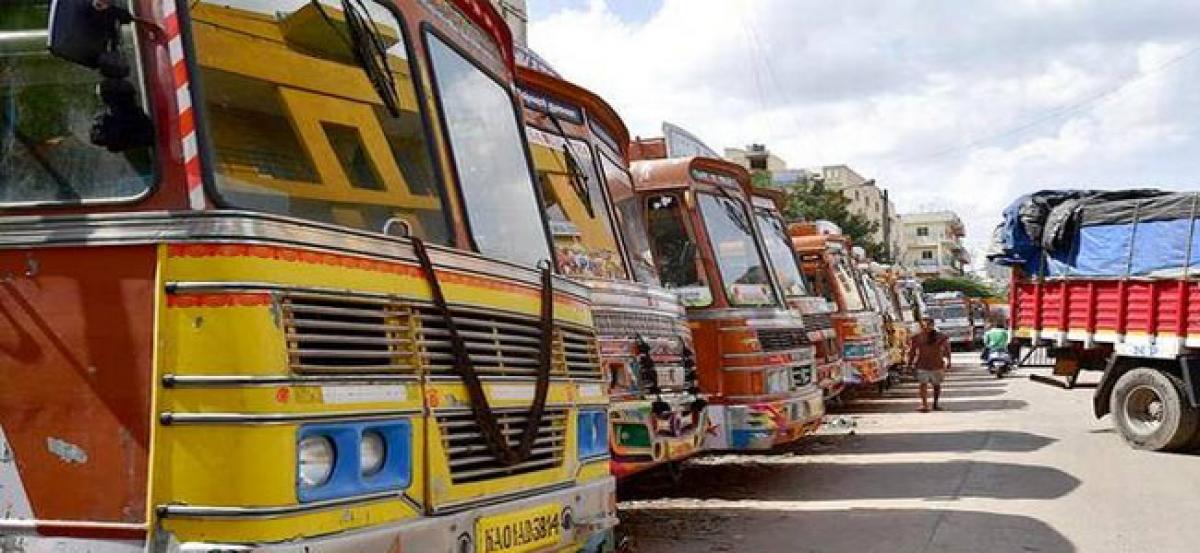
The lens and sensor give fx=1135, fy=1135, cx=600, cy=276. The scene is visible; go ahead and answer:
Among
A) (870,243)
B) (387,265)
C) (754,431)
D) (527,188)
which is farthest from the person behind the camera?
(870,243)

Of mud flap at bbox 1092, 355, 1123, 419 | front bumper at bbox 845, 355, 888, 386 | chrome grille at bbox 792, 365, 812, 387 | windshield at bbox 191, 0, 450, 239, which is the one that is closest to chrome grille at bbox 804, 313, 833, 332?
chrome grille at bbox 792, 365, 812, 387

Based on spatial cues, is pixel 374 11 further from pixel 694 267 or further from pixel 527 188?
pixel 694 267

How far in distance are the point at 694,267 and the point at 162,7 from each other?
254 inches

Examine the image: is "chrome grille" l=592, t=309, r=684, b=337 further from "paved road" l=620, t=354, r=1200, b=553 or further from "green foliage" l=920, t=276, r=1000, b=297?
"green foliage" l=920, t=276, r=1000, b=297

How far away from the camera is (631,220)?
8773mm

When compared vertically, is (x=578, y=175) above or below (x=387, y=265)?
above

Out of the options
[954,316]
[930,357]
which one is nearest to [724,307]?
[930,357]

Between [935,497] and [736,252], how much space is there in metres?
2.58

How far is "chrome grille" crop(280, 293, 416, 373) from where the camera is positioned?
309cm

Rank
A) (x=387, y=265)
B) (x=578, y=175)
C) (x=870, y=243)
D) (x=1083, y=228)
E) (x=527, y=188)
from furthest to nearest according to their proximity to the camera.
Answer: (x=870, y=243) → (x=1083, y=228) → (x=578, y=175) → (x=527, y=188) → (x=387, y=265)

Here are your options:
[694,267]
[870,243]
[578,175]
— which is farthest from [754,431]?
[870,243]

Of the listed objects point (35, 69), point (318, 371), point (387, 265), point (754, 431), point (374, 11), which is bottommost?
point (754, 431)

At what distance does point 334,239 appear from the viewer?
3.27m

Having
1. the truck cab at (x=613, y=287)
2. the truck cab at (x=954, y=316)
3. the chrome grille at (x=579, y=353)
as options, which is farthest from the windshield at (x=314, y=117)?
the truck cab at (x=954, y=316)
